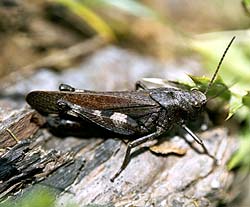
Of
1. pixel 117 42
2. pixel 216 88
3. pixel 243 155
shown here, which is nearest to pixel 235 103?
pixel 216 88

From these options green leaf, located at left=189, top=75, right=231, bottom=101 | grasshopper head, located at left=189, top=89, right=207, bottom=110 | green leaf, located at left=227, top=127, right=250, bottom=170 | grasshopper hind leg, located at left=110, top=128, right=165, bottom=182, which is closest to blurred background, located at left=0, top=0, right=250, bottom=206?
green leaf, located at left=227, top=127, right=250, bottom=170

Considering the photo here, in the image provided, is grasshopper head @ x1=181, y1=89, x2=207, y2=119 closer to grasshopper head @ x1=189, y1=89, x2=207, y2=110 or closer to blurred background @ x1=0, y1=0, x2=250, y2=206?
grasshopper head @ x1=189, y1=89, x2=207, y2=110

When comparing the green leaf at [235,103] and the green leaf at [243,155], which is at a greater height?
the green leaf at [235,103]

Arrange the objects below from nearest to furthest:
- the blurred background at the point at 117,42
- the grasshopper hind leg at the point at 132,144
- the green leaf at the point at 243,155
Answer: the grasshopper hind leg at the point at 132,144
the green leaf at the point at 243,155
the blurred background at the point at 117,42

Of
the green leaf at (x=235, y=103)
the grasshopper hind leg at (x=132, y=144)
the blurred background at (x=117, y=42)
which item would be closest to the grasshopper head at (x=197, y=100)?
the green leaf at (x=235, y=103)

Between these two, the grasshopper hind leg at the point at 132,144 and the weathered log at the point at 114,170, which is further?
the grasshopper hind leg at the point at 132,144

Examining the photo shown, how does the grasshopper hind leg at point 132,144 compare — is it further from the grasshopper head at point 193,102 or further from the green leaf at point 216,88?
the green leaf at point 216,88
